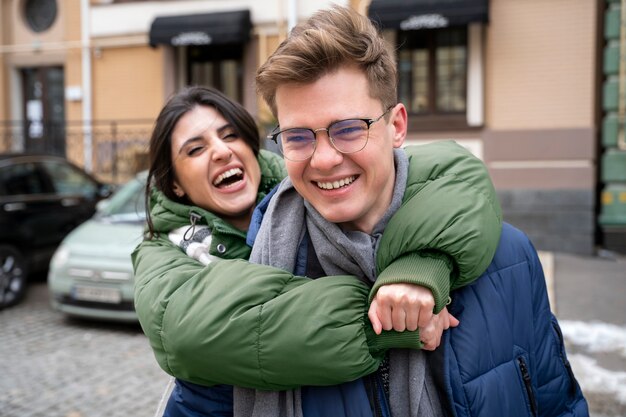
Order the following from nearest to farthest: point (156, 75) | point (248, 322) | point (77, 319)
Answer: point (248, 322) → point (77, 319) → point (156, 75)

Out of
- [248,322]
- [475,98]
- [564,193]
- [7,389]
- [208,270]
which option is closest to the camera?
[248,322]

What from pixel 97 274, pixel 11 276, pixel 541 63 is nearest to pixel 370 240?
pixel 97 274

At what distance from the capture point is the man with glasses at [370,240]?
147 centimetres

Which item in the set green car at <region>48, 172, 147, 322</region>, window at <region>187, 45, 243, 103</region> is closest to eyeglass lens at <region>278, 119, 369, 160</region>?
green car at <region>48, 172, 147, 322</region>

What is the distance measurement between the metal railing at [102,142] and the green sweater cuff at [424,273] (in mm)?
11583

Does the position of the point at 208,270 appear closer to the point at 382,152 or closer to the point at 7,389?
the point at 382,152

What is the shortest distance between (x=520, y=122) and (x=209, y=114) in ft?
28.8

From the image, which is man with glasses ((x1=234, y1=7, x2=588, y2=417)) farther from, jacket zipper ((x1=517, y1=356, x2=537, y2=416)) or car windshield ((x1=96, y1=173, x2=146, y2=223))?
car windshield ((x1=96, y1=173, x2=146, y2=223))

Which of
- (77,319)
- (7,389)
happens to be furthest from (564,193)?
(7,389)

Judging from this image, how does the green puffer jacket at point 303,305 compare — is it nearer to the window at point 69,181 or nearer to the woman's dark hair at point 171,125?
the woman's dark hair at point 171,125

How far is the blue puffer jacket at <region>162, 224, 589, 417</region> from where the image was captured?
1.48 m

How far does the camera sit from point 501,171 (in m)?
10.1

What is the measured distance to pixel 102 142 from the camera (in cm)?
1320

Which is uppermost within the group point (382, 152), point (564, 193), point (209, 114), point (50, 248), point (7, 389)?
point (209, 114)
